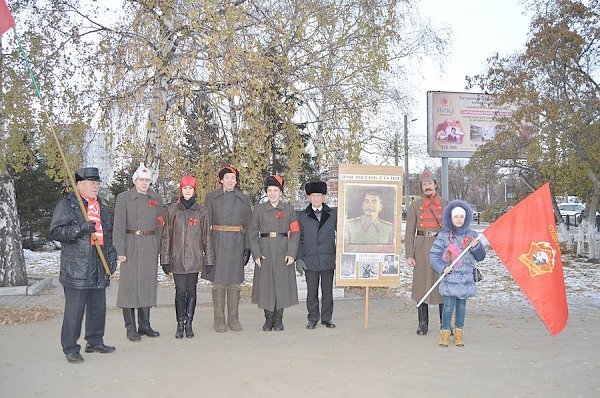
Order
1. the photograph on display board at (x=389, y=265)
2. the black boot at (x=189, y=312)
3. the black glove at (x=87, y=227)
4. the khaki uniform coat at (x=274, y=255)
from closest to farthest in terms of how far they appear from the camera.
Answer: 1. the black glove at (x=87, y=227)
2. the black boot at (x=189, y=312)
3. the khaki uniform coat at (x=274, y=255)
4. the photograph on display board at (x=389, y=265)

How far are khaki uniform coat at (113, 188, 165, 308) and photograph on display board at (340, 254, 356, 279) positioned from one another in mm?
2283

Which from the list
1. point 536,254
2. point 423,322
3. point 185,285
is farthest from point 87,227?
point 536,254

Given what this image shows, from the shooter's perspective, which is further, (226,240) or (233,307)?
(233,307)

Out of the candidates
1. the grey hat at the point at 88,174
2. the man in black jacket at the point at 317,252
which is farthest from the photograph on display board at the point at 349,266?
the grey hat at the point at 88,174

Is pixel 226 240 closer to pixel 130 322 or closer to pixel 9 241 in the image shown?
pixel 130 322

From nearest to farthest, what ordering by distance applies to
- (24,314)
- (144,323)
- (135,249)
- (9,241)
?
1. (135,249)
2. (144,323)
3. (24,314)
4. (9,241)

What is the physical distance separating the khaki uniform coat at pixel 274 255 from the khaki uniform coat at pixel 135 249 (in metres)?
1.24

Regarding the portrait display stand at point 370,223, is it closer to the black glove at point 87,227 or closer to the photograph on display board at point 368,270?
the photograph on display board at point 368,270

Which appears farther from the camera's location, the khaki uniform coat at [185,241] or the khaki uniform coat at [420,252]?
the khaki uniform coat at [420,252]

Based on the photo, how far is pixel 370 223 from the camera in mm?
7477

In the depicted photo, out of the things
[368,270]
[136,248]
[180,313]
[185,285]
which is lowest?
[180,313]

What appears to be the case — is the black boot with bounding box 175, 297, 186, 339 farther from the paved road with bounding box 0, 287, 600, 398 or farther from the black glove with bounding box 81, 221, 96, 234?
the black glove with bounding box 81, 221, 96, 234

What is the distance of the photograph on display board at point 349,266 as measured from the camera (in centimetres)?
738

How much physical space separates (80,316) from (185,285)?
134 cm
